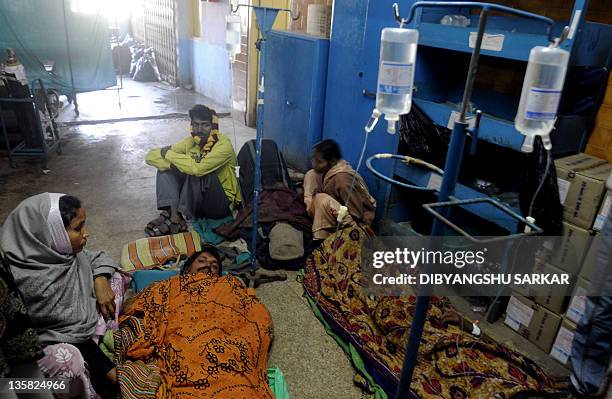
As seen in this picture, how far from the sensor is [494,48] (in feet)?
7.95

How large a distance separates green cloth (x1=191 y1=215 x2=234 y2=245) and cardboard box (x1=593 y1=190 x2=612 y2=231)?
101 inches

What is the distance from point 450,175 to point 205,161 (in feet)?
8.83

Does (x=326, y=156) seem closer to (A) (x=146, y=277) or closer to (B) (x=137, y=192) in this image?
(A) (x=146, y=277)

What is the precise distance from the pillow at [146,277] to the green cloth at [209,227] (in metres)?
0.64

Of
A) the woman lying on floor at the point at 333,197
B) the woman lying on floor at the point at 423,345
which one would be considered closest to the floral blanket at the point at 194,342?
the woman lying on floor at the point at 423,345

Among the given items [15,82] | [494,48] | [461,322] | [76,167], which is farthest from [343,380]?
[15,82]

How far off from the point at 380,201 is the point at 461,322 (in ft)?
4.88

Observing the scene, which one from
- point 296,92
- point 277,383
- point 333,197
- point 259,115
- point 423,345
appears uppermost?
point 259,115

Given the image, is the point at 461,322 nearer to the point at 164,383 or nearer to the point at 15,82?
the point at 164,383

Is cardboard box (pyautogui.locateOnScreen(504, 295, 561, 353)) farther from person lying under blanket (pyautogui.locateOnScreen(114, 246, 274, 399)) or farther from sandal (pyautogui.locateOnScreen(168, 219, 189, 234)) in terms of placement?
sandal (pyautogui.locateOnScreen(168, 219, 189, 234))

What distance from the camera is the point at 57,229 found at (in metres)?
1.88

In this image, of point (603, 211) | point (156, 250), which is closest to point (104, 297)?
point (156, 250)

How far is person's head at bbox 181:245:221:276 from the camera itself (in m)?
2.54

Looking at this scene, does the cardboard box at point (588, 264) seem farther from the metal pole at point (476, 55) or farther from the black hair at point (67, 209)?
the black hair at point (67, 209)
